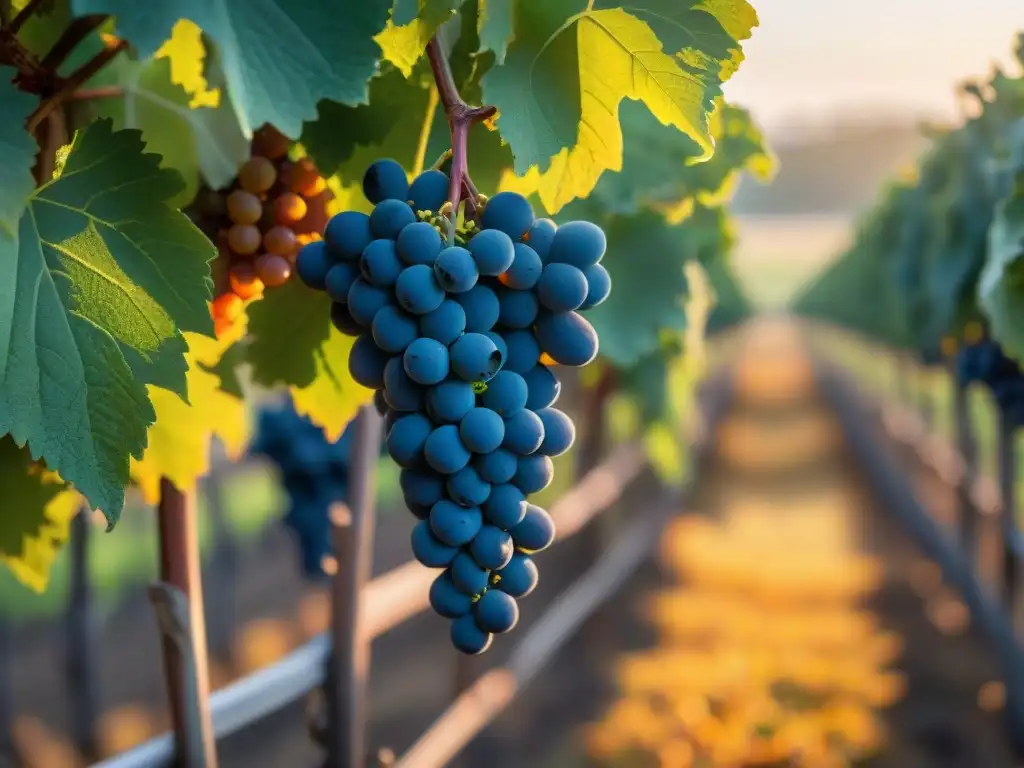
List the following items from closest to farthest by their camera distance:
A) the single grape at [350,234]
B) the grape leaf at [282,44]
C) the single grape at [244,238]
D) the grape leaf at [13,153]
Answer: the grape leaf at [282,44]
the grape leaf at [13,153]
the single grape at [350,234]
the single grape at [244,238]

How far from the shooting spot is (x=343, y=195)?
1109 millimetres

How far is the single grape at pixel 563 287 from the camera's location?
854 millimetres

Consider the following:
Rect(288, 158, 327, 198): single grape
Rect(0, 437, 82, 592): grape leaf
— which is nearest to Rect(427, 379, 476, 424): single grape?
Rect(288, 158, 327, 198): single grape

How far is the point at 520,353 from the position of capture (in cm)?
90

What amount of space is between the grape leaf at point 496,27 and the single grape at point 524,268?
0.15 meters

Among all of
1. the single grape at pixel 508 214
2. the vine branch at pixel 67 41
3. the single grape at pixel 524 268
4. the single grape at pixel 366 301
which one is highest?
the vine branch at pixel 67 41

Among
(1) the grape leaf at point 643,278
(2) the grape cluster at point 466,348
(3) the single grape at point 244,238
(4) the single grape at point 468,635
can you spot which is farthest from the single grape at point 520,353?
(1) the grape leaf at point 643,278

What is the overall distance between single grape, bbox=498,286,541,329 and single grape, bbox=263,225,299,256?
0.29 metres

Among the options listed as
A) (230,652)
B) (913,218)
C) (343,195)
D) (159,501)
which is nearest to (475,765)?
(230,652)

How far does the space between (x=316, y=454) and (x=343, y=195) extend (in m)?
2.26

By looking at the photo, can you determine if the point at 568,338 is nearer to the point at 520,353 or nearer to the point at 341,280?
the point at 520,353

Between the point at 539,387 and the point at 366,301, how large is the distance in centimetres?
18

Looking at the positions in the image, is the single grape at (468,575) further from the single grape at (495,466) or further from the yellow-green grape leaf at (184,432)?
the yellow-green grape leaf at (184,432)

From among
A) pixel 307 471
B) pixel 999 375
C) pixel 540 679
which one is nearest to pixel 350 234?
pixel 307 471
